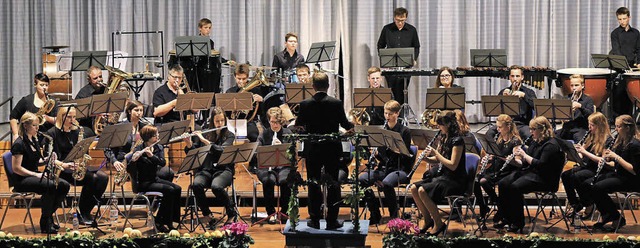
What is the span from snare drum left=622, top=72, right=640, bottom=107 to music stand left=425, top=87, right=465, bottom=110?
2679 millimetres

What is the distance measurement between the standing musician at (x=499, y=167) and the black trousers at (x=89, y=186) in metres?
3.72

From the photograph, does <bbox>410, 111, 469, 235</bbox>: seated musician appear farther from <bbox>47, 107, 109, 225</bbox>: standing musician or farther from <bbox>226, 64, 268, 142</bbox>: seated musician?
<bbox>47, 107, 109, 225</bbox>: standing musician

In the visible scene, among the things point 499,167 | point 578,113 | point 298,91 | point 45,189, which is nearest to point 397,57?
point 298,91

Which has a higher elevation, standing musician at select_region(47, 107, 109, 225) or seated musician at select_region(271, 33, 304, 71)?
seated musician at select_region(271, 33, 304, 71)

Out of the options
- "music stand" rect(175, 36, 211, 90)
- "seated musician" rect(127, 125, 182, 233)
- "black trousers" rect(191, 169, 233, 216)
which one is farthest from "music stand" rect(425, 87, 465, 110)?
"music stand" rect(175, 36, 211, 90)

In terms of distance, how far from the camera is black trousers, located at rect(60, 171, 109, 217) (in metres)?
10.2

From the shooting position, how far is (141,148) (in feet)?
32.6

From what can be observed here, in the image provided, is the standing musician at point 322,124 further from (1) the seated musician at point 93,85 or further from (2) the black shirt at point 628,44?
(2) the black shirt at point 628,44

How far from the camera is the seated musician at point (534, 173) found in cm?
960

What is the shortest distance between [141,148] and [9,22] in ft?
22.3

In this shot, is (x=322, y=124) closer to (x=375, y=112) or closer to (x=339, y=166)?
(x=339, y=166)

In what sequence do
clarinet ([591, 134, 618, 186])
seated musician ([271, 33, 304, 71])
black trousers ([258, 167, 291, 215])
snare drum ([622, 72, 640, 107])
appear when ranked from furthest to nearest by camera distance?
seated musician ([271, 33, 304, 71]) < snare drum ([622, 72, 640, 107]) < black trousers ([258, 167, 291, 215]) < clarinet ([591, 134, 618, 186])

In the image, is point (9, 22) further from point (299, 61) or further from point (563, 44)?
point (563, 44)

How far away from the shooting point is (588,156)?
9719mm
